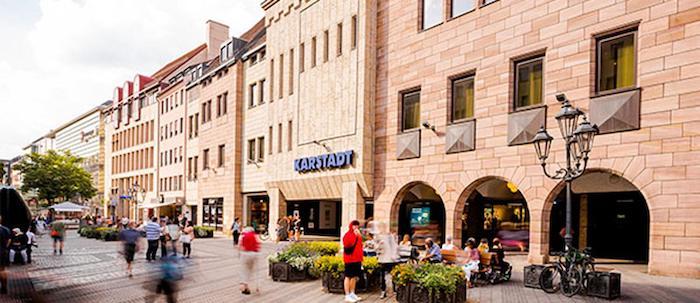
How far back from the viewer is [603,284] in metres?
Result: 11.1

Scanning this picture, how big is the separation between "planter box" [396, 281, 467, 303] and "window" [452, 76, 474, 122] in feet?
32.6

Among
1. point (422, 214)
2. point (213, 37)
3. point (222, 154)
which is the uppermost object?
point (213, 37)

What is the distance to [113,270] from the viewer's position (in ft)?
55.5

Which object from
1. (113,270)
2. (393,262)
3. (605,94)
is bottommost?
(113,270)

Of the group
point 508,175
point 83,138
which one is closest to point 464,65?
point 508,175

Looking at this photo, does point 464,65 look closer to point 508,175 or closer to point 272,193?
point 508,175

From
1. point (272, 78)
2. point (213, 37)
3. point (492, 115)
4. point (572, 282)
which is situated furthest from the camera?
point (213, 37)

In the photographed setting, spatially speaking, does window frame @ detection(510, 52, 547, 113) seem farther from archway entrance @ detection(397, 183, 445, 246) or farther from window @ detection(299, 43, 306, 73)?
window @ detection(299, 43, 306, 73)

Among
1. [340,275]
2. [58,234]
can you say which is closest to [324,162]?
[58,234]

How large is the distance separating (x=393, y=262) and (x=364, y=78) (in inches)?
495

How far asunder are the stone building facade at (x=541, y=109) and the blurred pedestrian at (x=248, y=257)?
9.13 meters

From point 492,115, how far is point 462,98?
188 cm

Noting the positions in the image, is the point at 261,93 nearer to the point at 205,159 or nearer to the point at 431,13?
the point at 205,159

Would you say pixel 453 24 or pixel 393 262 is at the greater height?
pixel 453 24
